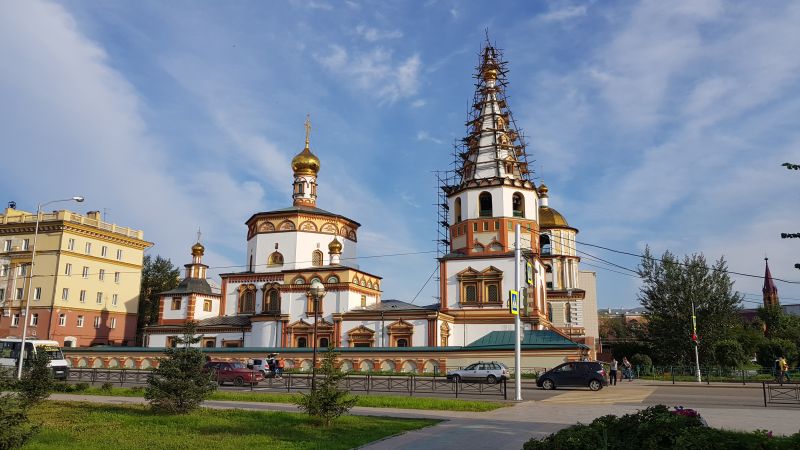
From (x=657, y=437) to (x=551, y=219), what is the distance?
54124 millimetres

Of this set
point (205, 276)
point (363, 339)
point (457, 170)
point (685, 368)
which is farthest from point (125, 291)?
point (685, 368)

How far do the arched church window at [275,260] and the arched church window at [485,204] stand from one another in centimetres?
1741

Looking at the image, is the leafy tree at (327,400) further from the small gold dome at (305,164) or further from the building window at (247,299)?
the small gold dome at (305,164)

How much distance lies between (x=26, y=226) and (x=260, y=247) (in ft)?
72.4

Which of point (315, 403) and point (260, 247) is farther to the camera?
point (260, 247)

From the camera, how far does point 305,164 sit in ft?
183

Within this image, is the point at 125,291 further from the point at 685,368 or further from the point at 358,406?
the point at 685,368

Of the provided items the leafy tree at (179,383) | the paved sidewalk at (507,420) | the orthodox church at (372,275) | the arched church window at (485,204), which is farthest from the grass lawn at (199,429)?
the arched church window at (485,204)

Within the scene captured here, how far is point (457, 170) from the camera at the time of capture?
49.8m

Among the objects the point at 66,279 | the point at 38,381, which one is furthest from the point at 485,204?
the point at 66,279

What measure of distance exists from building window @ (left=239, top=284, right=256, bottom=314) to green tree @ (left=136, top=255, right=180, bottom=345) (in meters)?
21.0

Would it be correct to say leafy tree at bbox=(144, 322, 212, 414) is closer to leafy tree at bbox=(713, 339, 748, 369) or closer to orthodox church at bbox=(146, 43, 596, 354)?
orthodox church at bbox=(146, 43, 596, 354)

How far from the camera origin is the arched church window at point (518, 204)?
4550 centimetres

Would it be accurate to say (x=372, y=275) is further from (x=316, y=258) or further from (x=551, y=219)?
(x=551, y=219)
